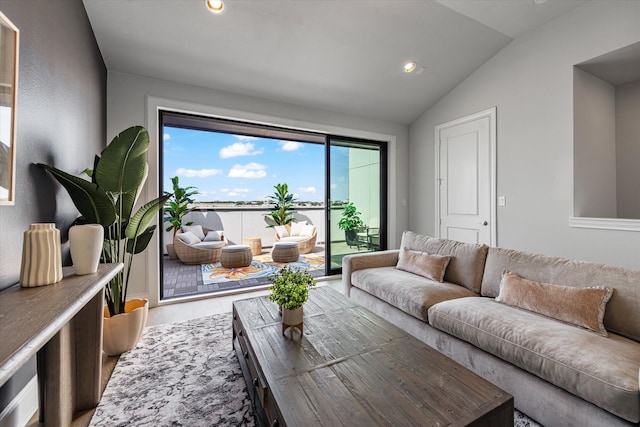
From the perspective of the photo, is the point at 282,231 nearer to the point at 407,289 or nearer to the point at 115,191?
the point at 407,289

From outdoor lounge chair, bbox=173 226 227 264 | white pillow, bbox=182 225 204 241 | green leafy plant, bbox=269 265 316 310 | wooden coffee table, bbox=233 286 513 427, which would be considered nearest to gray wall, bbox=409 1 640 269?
wooden coffee table, bbox=233 286 513 427

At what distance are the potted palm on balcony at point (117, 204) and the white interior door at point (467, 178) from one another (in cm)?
371

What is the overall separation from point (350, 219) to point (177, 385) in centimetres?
328

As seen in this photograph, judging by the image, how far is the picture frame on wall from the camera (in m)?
1.17

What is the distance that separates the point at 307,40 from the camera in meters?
2.96

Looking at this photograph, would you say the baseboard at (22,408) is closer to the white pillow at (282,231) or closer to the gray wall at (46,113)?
the gray wall at (46,113)

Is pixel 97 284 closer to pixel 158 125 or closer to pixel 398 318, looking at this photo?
pixel 398 318

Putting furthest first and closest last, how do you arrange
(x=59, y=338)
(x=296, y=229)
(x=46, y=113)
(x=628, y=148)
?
(x=296, y=229) < (x=628, y=148) < (x=46, y=113) < (x=59, y=338)

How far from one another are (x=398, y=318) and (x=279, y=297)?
1252 mm

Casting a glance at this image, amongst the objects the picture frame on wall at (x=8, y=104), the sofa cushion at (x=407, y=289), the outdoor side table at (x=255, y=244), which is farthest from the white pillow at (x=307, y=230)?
the picture frame on wall at (x=8, y=104)

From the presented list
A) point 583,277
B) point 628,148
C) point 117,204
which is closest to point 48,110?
point 117,204

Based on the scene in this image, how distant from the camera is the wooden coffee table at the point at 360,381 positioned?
99 centimetres

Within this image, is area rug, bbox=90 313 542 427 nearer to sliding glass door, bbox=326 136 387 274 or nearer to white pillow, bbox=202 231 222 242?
sliding glass door, bbox=326 136 387 274

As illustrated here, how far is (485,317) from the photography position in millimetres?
1753
